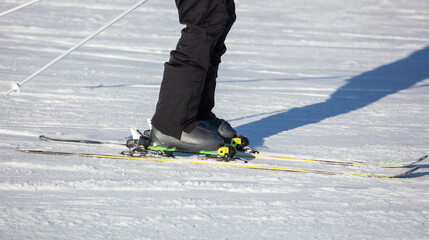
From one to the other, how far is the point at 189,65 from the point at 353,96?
2938mm

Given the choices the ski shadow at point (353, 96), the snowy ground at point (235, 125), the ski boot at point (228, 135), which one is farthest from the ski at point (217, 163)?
the ski shadow at point (353, 96)

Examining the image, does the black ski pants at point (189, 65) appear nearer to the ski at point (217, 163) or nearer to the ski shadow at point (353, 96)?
the ski at point (217, 163)

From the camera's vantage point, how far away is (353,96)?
5.49m

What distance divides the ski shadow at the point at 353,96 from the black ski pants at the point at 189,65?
701mm

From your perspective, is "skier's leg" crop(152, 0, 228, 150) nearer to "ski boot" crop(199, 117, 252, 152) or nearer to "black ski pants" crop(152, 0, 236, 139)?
"black ski pants" crop(152, 0, 236, 139)

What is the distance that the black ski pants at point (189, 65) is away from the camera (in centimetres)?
292

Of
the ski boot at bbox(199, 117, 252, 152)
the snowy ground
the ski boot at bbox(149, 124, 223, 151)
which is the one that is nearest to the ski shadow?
the snowy ground

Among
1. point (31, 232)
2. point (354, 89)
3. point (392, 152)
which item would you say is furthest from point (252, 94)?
point (31, 232)

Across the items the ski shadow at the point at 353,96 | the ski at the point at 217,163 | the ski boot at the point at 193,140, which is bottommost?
the ski at the point at 217,163

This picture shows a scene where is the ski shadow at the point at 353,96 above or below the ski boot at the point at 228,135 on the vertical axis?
above

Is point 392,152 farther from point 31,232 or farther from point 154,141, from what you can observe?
point 31,232

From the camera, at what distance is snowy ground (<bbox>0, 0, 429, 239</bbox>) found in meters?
2.17

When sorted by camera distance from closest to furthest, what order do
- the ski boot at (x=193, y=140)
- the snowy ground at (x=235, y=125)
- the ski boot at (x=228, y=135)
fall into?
the snowy ground at (x=235, y=125) → the ski boot at (x=193, y=140) → the ski boot at (x=228, y=135)

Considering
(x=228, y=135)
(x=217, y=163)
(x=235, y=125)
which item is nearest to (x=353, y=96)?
(x=235, y=125)
